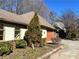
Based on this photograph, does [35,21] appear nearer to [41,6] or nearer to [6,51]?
[6,51]

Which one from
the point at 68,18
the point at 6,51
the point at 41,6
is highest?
the point at 41,6

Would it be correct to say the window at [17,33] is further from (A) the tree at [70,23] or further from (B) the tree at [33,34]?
(A) the tree at [70,23]

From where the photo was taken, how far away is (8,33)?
1738 centimetres

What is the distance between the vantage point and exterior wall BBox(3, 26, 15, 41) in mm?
16750

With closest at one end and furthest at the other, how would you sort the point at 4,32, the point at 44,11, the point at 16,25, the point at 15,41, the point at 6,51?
1. the point at 6,51
2. the point at 4,32
3. the point at 15,41
4. the point at 16,25
5. the point at 44,11

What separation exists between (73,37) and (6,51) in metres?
39.6

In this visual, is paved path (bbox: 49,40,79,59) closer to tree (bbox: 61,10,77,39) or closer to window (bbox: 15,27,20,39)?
window (bbox: 15,27,20,39)

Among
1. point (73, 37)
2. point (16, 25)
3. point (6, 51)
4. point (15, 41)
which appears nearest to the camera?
point (6, 51)

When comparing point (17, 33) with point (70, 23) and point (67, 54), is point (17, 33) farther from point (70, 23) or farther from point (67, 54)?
point (70, 23)

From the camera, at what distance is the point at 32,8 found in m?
59.3

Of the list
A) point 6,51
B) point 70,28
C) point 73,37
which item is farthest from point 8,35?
point 70,28

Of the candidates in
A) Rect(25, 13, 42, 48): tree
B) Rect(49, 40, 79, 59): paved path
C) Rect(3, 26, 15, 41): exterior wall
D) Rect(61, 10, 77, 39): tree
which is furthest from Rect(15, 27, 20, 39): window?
Rect(61, 10, 77, 39): tree

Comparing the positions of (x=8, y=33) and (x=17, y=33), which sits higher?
(x=17, y=33)

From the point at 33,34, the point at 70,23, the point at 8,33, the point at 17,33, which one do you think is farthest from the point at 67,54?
the point at 70,23
